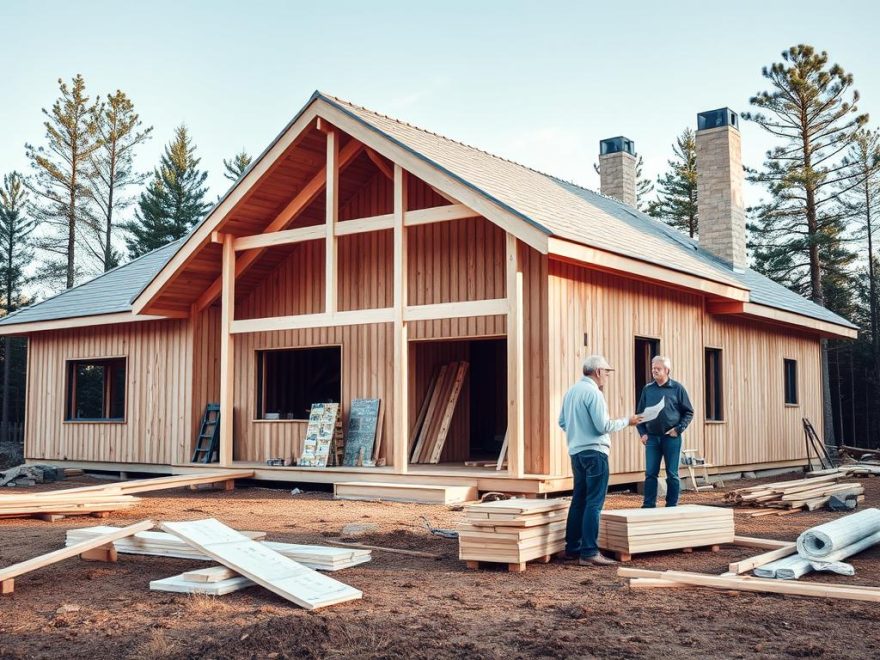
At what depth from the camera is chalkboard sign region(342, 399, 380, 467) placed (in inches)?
529

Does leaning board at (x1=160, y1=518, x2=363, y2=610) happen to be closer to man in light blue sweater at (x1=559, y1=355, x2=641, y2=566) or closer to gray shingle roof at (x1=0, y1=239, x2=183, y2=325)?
man in light blue sweater at (x1=559, y1=355, x2=641, y2=566)

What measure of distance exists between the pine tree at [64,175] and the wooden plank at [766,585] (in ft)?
105

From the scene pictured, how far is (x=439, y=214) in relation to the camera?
1190cm

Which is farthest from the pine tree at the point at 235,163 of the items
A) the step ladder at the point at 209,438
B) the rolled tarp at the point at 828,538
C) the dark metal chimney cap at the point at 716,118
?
the rolled tarp at the point at 828,538

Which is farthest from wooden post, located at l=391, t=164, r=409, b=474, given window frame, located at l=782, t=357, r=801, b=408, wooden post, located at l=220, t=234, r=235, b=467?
window frame, located at l=782, t=357, r=801, b=408

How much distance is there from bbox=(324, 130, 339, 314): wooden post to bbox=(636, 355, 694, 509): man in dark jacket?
515 cm

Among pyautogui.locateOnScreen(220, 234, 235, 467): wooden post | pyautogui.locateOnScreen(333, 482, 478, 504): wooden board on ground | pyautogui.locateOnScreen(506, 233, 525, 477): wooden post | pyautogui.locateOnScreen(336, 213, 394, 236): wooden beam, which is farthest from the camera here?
pyautogui.locateOnScreen(220, 234, 235, 467): wooden post

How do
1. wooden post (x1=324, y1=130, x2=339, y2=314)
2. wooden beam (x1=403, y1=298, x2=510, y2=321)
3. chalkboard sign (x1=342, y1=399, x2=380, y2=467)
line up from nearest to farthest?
wooden beam (x1=403, y1=298, x2=510, y2=321) < wooden post (x1=324, y1=130, x2=339, y2=314) < chalkboard sign (x1=342, y1=399, x2=380, y2=467)

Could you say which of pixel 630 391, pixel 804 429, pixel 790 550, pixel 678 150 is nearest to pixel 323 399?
pixel 630 391

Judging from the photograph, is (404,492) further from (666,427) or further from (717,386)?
(717,386)

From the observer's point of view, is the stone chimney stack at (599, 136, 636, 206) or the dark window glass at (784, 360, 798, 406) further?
the stone chimney stack at (599, 136, 636, 206)

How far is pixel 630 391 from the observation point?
13.0m

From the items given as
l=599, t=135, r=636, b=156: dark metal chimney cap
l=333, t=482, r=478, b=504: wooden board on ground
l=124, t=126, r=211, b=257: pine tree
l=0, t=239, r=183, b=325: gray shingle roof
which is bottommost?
l=333, t=482, r=478, b=504: wooden board on ground

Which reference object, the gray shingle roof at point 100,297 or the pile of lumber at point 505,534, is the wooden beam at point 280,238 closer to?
the gray shingle roof at point 100,297
